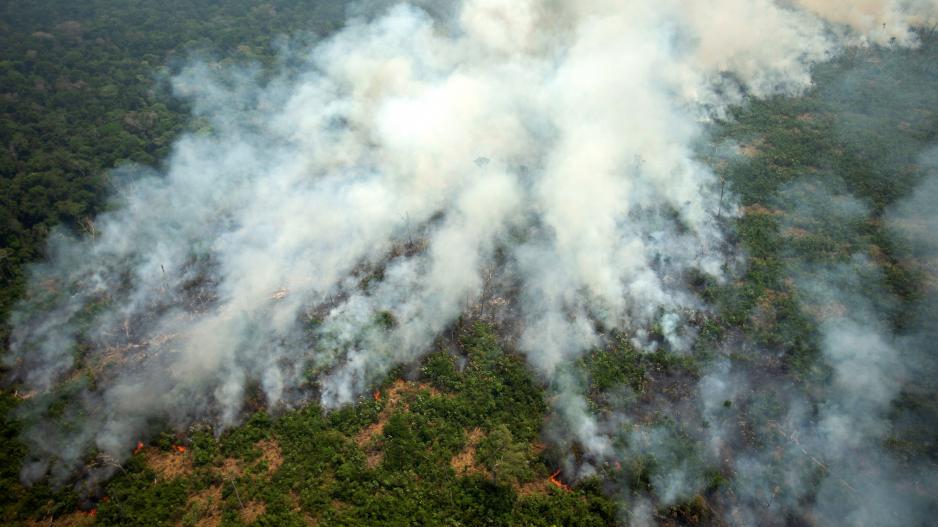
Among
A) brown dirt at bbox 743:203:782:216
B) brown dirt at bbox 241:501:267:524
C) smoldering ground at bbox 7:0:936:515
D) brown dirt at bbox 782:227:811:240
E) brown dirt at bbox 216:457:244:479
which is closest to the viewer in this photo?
brown dirt at bbox 241:501:267:524

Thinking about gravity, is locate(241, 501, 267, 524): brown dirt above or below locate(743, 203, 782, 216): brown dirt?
below

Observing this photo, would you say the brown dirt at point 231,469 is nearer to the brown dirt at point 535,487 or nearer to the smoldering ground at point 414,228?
the smoldering ground at point 414,228

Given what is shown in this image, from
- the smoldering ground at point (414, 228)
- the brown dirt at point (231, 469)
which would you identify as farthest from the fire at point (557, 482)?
the brown dirt at point (231, 469)

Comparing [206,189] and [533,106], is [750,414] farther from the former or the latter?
[206,189]

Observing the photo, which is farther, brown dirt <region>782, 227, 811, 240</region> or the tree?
brown dirt <region>782, 227, 811, 240</region>

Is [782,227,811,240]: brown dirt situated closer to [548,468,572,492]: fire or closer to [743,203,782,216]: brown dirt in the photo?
[743,203,782,216]: brown dirt

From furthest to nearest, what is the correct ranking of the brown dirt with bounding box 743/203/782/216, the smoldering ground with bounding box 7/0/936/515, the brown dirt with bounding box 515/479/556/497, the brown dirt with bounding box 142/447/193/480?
the brown dirt with bounding box 743/203/782/216, the smoldering ground with bounding box 7/0/936/515, the brown dirt with bounding box 142/447/193/480, the brown dirt with bounding box 515/479/556/497

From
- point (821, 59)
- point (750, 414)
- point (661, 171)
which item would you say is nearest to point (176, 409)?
point (750, 414)

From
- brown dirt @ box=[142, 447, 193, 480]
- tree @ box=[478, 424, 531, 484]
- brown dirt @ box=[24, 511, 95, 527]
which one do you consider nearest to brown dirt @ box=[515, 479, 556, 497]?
tree @ box=[478, 424, 531, 484]
